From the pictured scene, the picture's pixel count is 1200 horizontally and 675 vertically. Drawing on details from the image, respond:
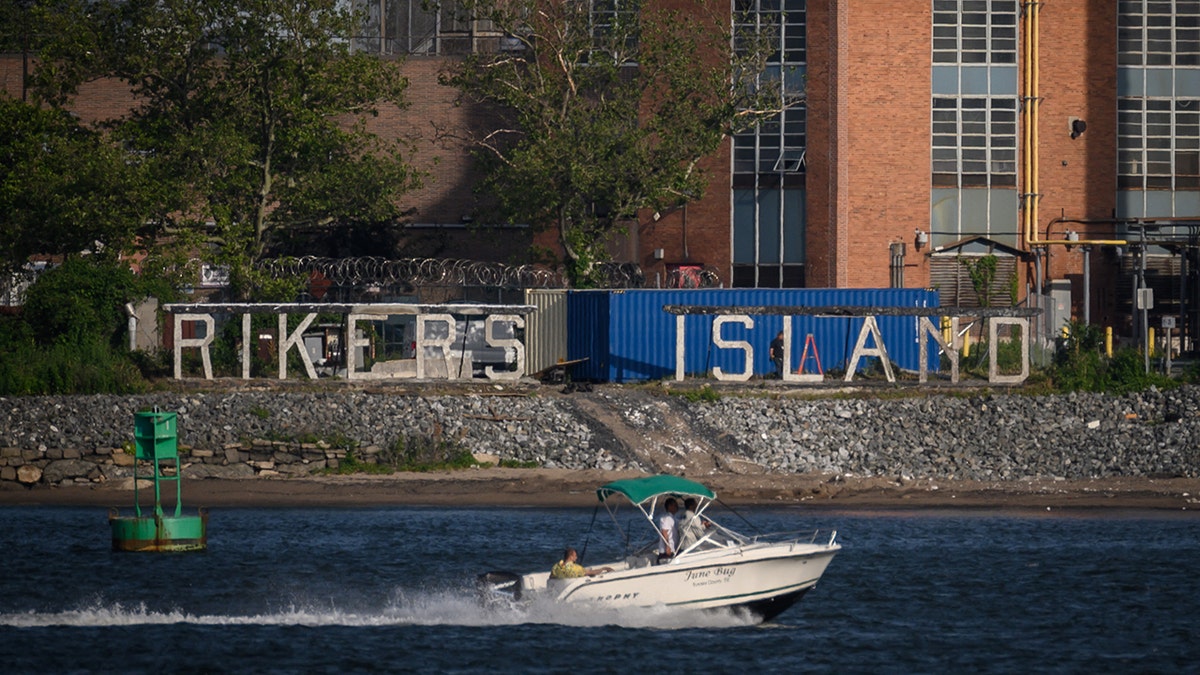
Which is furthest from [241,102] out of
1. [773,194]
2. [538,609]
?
[538,609]

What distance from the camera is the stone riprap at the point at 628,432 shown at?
4247 centimetres

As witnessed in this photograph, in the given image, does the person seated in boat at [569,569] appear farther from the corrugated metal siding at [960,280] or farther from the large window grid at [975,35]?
the large window grid at [975,35]

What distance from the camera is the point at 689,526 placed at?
986 inches

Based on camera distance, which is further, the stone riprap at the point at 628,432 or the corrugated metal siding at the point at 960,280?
the corrugated metal siding at the point at 960,280

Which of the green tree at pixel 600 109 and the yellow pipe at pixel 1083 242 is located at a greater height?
the green tree at pixel 600 109

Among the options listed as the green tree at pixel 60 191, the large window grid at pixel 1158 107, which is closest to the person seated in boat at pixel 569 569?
the green tree at pixel 60 191

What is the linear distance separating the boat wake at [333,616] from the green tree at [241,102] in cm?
2503

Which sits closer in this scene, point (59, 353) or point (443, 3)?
point (59, 353)

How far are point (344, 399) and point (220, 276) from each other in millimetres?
20041

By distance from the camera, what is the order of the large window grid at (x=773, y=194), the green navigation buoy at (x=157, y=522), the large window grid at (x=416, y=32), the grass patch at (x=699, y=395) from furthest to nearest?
the large window grid at (x=416, y=32), the large window grid at (x=773, y=194), the grass patch at (x=699, y=395), the green navigation buoy at (x=157, y=522)

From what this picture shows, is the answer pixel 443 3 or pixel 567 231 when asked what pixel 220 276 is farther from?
pixel 443 3

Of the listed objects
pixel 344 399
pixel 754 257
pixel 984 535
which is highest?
pixel 754 257

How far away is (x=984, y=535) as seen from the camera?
37.1 metres

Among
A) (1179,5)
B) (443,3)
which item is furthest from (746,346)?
(443,3)
